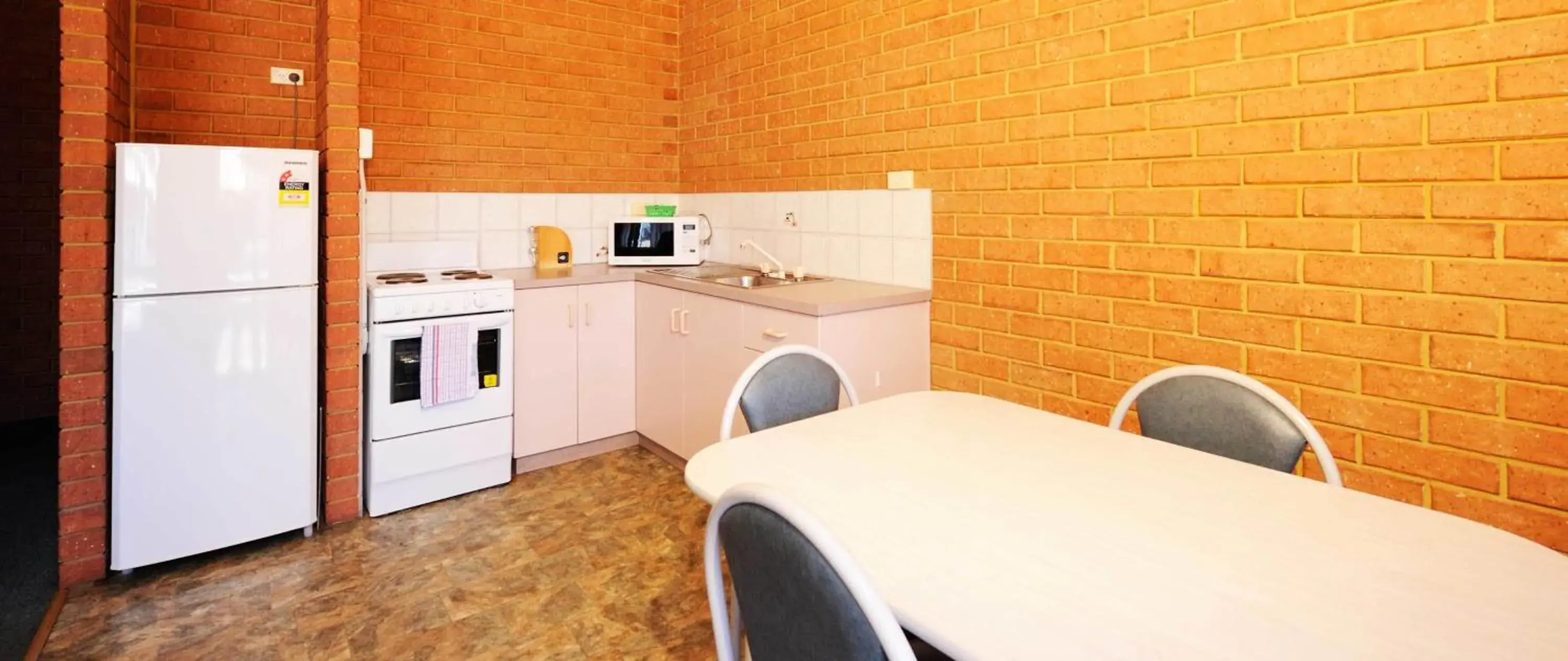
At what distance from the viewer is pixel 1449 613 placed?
86 centimetres

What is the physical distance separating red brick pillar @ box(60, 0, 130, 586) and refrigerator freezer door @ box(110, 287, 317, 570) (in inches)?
2.5

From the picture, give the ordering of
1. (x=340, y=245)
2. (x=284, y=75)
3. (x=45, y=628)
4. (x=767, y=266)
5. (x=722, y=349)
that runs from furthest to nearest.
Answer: (x=767, y=266) < (x=284, y=75) < (x=722, y=349) < (x=340, y=245) < (x=45, y=628)

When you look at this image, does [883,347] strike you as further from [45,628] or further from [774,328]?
[45,628]

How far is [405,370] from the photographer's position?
A: 2.99 meters

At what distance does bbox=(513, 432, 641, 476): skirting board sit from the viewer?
11.5 feet

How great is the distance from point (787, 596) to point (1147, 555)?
50 cm

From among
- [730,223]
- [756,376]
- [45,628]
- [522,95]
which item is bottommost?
[45,628]

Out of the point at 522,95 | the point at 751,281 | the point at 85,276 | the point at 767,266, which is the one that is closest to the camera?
the point at 85,276

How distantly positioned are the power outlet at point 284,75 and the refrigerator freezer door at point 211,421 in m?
1.24

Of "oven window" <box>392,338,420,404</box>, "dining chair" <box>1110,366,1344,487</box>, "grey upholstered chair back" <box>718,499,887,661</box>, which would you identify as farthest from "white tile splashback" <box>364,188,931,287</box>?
"grey upholstered chair back" <box>718,499,887,661</box>

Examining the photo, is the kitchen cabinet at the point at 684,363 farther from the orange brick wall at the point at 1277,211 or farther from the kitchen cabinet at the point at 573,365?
the orange brick wall at the point at 1277,211

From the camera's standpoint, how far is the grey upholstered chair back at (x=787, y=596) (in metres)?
0.80

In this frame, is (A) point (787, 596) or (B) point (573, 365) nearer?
(A) point (787, 596)

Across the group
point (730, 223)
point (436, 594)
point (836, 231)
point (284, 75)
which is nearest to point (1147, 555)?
point (436, 594)
